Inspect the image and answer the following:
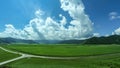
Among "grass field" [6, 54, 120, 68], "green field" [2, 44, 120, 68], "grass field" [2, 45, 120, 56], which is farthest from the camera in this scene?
"grass field" [2, 45, 120, 56]

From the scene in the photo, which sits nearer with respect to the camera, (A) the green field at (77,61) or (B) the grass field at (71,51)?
(A) the green field at (77,61)

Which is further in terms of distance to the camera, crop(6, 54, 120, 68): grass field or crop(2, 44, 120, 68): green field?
crop(2, 44, 120, 68): green field

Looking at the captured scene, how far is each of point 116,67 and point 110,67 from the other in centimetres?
127

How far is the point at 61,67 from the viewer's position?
42.7m

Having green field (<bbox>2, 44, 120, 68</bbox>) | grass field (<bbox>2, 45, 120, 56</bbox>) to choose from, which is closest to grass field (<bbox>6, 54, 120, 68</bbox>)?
green field (<bbox>2, 44, 120, 68</bbox>)

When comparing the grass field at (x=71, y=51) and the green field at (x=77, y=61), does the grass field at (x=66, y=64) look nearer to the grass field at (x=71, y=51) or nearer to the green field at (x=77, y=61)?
the green field at (x=77, y=61)

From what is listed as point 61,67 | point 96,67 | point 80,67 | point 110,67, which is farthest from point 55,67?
point 110,67

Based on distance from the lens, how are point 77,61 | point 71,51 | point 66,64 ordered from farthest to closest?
point 71,51, point 77,61, point 66,64

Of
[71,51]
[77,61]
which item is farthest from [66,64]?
[71,51]

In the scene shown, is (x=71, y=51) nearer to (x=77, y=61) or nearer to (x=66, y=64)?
(x=77, y=61)

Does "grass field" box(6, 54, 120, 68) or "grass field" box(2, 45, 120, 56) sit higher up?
"grass field" box(2, 45, 120, 56)

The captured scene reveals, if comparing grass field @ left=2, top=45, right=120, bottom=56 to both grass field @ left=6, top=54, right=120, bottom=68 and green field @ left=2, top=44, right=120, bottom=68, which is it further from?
grass field @ left=6, top=54, right=120, bottom=68

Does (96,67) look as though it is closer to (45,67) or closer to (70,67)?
(70,67)

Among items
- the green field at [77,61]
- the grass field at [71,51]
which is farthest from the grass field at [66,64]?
the grass field at [71,51]
